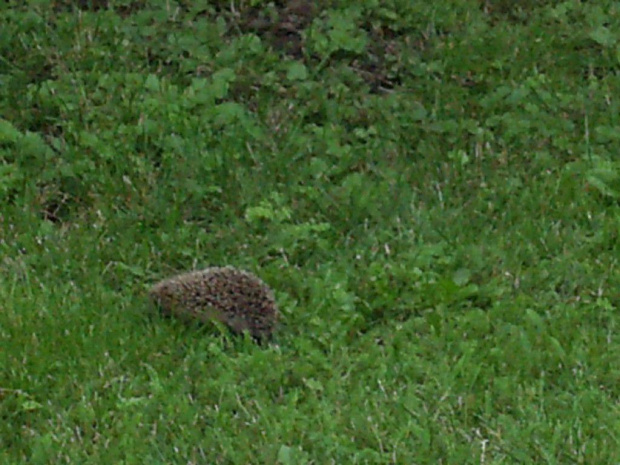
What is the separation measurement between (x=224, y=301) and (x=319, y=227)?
3.09 feet

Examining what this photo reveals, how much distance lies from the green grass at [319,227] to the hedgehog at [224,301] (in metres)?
0.10

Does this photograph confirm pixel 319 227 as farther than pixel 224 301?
Yes

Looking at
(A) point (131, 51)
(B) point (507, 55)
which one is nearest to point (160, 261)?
(A) point (131, 51)

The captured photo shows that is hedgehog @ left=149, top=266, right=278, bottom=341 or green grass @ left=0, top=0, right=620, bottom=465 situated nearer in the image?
green grass @ left=0, top=0, right=620, bottom=465

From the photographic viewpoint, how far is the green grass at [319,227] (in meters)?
4.79

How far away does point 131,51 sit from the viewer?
24.5 ft

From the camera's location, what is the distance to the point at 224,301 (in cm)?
542

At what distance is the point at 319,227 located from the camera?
6184 millimetres

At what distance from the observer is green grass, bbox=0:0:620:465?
4.79 metres

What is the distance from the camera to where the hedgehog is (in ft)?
17.6

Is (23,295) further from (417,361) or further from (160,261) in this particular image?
(417,361)

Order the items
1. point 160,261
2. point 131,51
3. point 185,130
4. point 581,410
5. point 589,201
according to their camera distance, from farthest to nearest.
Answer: point 131,51, point 185,130, point 589,201, point 160,261, point 581,410

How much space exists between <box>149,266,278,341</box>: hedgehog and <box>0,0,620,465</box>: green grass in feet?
0.31

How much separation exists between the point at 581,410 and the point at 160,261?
89.1 inches
